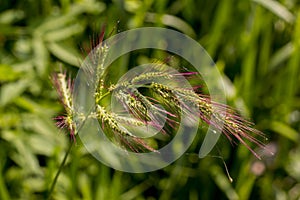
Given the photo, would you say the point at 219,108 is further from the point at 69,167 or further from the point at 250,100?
the point at 250,100

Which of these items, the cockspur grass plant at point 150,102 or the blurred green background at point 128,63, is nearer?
the cockspur grass plant at point 150,102

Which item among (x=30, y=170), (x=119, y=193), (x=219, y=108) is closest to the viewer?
(x=219, y=108)

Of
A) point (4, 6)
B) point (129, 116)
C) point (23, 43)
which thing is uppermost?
point (4, 6)

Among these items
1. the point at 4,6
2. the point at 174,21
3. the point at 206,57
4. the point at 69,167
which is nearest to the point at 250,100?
the point at 206,57

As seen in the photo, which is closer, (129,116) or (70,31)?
(129,116)

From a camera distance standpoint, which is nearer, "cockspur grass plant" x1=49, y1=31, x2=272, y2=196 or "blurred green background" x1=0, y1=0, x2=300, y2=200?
"cockspur grass plant" x1=49, y1=31, x2=272, y2=196

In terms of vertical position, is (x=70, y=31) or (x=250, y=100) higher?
(x=70, y=31)

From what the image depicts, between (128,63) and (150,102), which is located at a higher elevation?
(128,63)

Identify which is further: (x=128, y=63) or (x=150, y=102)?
(x=128, y=63)
